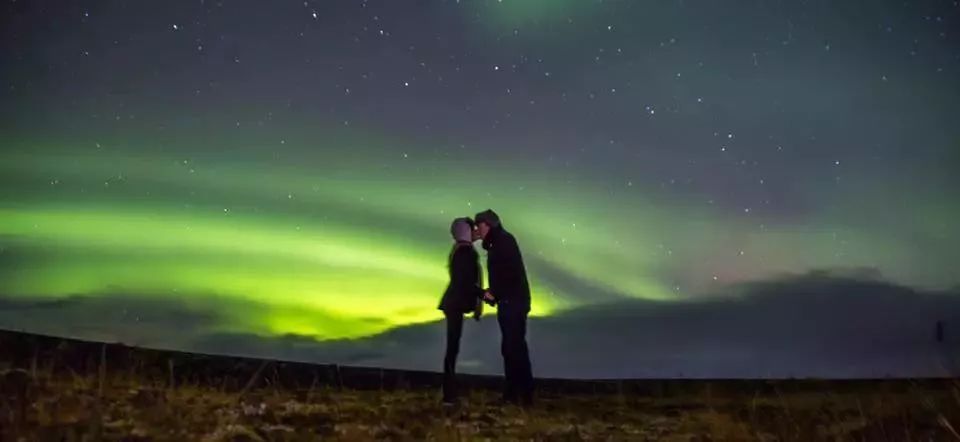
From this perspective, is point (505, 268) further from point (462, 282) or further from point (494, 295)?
point (462, 282)

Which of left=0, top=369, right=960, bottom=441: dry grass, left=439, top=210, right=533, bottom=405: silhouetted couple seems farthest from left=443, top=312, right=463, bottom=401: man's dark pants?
left=0, top=369, right=960, bottom=441: dry grass

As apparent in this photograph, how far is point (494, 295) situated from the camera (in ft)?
35.2

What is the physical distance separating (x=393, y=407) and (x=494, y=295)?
182cm

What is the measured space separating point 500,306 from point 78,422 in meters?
5.08

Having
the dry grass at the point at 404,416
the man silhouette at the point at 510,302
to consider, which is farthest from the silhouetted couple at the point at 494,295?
the dry grass at the point at 404,416

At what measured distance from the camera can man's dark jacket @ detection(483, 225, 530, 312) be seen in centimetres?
1062

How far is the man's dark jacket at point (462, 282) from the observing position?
10.5 m

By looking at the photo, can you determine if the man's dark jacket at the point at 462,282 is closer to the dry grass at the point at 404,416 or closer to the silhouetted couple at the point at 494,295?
the silhouetted couple at the point at 494,295

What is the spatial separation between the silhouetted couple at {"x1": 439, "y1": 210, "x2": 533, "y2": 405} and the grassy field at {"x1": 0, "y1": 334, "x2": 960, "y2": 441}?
1.18ft

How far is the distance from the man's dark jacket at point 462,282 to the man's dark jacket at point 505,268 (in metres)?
0.21

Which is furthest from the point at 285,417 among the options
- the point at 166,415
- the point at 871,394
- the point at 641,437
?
the point at 871,394

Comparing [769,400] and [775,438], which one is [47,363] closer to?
[775,438]

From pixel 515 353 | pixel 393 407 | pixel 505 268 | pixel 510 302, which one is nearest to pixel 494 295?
pixel 510 302

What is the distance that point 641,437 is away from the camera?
8125mm
